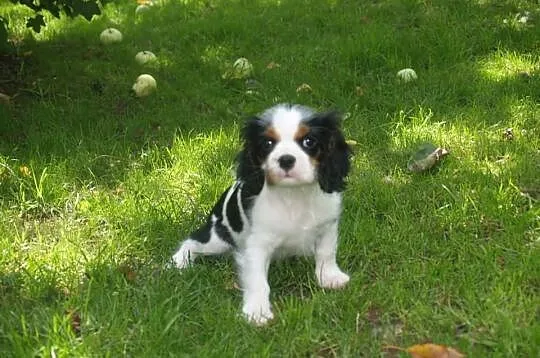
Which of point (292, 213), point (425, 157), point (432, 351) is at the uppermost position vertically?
point (292, 213)

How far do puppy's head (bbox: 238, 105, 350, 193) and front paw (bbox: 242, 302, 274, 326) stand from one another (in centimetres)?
51

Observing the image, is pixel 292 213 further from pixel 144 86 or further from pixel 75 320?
pixel 144 86

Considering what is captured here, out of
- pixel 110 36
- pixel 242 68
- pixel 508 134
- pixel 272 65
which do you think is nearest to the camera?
pixel 508 134

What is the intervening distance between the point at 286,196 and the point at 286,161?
0.95ft

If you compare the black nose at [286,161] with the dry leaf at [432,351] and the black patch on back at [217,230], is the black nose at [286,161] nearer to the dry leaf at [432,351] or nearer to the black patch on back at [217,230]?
the black patch on back at [217,230]

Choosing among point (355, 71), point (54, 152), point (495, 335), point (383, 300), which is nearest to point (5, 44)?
point (54, 152)

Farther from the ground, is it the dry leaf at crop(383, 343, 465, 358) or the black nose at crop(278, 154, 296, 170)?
the black nose at crop(278, 154, 296, 170)

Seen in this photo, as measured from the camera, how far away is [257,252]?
3.01 m

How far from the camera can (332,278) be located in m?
3.10

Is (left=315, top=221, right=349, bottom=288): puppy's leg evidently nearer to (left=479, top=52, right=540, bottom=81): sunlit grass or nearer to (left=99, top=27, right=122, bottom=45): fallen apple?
(left=479, top=52, right=540, bottom=81): sunlit grass

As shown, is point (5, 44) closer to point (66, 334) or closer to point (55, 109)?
point (55, 109)

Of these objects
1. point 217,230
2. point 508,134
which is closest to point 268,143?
point 217,230

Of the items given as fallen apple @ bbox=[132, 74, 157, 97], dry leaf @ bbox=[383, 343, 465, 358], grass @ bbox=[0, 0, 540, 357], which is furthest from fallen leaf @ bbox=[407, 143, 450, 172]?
fallen apple @ bbox=[132, 74, 157, 97]

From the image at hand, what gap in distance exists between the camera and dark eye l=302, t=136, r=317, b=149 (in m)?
2.81
